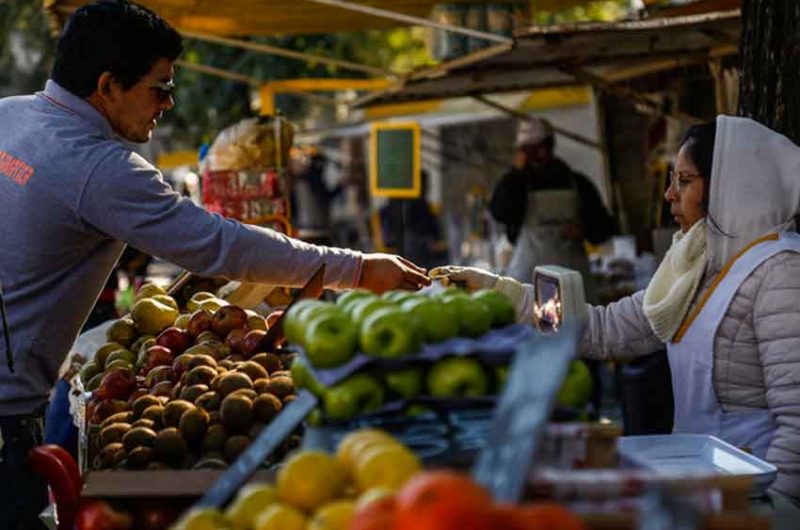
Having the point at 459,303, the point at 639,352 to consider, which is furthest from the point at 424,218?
the point at 459,303

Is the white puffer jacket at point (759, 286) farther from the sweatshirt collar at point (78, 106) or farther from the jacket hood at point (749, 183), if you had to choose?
the sweatshirt collar at point (78, 106)

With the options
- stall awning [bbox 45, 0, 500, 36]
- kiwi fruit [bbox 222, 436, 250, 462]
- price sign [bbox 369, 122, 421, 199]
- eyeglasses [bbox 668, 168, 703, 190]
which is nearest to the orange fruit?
kiwi fruit [bbox 222, 436, 250, 462]

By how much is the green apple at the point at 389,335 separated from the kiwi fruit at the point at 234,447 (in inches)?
44.2

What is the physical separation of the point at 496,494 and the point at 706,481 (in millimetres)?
439

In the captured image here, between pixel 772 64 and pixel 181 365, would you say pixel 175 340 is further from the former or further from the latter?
pixel 772 64

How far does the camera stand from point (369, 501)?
2.35 metres

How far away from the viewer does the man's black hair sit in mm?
4199

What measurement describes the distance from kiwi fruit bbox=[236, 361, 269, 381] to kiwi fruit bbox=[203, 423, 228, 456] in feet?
1.18

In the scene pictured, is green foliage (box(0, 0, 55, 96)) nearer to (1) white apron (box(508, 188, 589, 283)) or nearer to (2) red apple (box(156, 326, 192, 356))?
(1) white apron (box(508, 188, 589, 283))

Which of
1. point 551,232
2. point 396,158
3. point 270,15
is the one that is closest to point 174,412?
point 551,232

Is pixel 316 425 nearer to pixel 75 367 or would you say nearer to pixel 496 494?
pixel 496 494

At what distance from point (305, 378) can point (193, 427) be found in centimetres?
111

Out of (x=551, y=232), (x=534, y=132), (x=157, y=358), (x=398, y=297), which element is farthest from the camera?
(x=534, y=132)

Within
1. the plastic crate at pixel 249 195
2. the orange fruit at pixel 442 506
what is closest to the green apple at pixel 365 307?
the orange fruit at pixel 442 506
